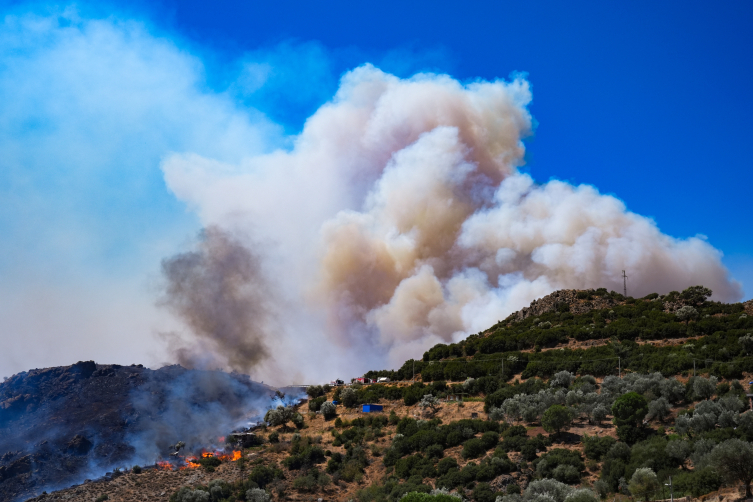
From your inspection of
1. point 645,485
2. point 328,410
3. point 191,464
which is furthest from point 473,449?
point 191,464

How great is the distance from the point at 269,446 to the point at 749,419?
4113 cm

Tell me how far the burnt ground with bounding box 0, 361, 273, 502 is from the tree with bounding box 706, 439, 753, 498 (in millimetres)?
55801

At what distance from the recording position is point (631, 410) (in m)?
40.4

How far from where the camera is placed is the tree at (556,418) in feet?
140

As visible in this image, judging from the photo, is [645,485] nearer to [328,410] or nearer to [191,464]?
[328,410]

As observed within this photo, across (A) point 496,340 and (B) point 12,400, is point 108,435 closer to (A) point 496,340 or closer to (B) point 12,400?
(B) point 12,400

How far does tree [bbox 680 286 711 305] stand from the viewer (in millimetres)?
76188

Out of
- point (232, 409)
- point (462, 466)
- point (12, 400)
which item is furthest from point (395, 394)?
point (12, 400)

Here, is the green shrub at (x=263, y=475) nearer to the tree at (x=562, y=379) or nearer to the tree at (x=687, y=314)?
the tree at (x=562, y=379)

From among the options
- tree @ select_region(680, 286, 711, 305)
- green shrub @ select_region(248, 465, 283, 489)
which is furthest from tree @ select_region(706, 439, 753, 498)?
tree @ select_region(680, 286, 711, 305)

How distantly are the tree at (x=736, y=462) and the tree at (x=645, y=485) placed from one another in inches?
138

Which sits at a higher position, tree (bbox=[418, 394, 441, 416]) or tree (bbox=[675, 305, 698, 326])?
tree (bbox=[675, 305, 698, 326])

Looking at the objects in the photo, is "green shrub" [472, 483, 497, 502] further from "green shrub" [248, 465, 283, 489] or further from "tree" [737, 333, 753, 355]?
"tree" [737, 333, 753, 355]

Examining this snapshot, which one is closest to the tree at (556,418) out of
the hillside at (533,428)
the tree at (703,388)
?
the hillside at (533,428)
